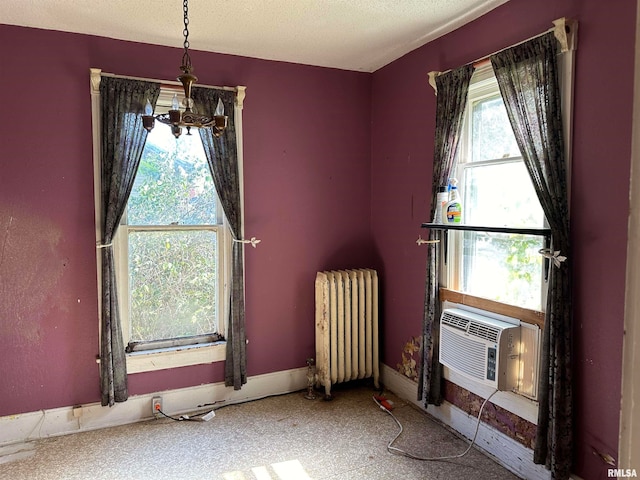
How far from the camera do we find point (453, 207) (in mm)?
2785

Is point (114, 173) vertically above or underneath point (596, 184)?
above

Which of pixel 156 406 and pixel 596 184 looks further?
pixel 156 406

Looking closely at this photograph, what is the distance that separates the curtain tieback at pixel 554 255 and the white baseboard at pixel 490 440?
3.57ft

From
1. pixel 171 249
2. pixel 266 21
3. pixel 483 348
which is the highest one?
pixel 266 21

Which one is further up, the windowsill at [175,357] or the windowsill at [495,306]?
the windowsill at [495,306]

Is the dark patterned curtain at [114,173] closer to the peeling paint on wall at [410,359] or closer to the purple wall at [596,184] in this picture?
the peeling paint on wall at [410,359]

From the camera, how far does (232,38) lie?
10.0 ft

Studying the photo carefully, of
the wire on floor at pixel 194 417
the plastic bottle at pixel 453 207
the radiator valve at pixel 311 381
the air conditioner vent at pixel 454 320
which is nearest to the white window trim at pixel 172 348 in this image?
the wire on floor at pixel 194 417

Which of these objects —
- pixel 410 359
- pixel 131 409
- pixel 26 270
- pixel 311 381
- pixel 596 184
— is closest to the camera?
pixel 596 184

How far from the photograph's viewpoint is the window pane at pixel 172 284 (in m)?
3.21

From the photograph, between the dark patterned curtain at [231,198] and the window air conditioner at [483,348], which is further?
the dark patterned curtain at [231,198]

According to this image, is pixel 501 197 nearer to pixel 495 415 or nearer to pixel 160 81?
pixel 495 415

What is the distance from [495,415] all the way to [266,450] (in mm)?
1414

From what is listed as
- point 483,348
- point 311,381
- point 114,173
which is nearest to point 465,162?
point 483,348
